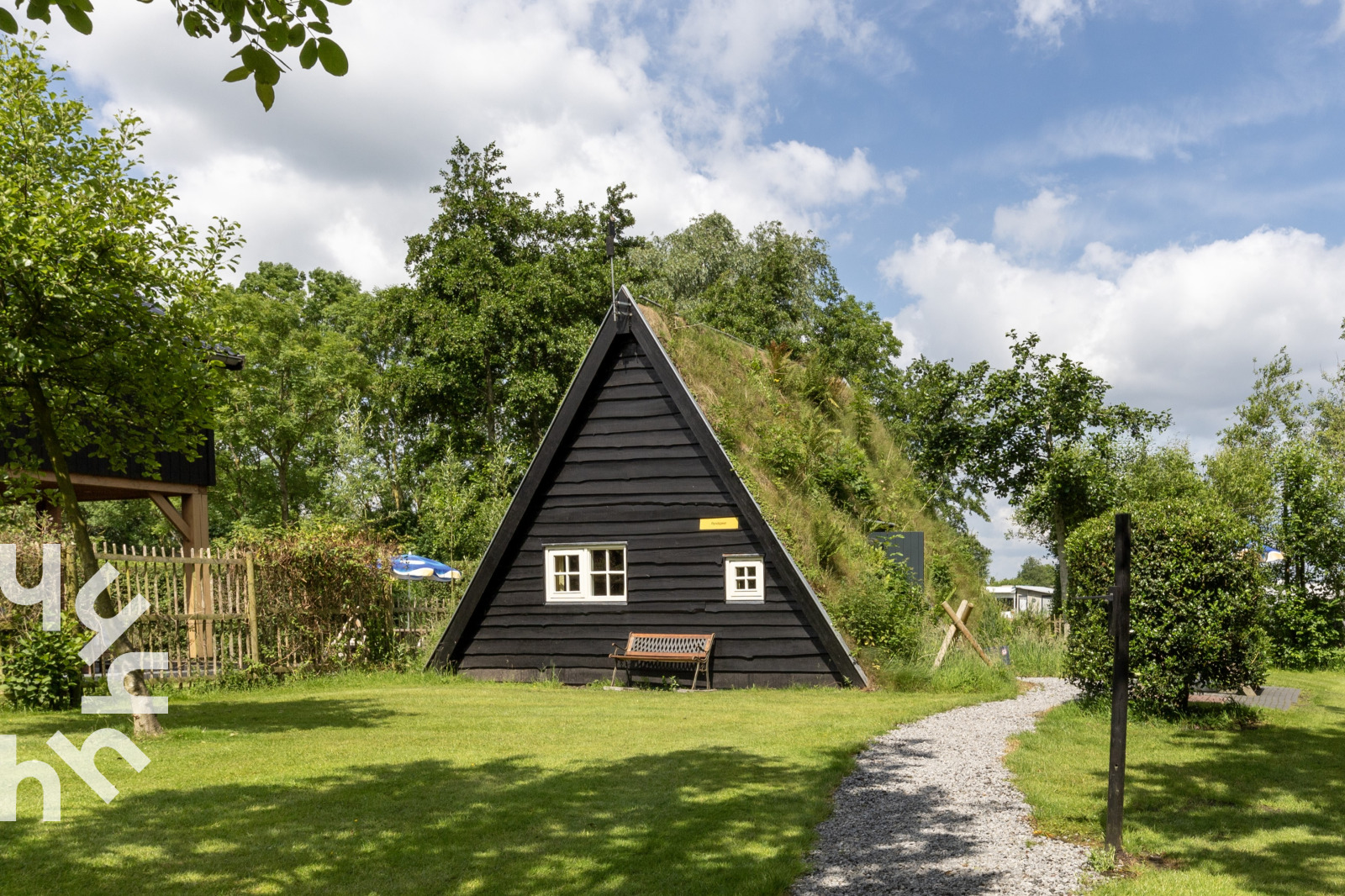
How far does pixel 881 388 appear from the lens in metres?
36.8

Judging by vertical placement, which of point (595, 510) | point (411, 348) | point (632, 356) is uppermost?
point (411, 348)

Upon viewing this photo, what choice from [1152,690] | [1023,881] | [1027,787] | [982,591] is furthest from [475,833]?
[982,591]

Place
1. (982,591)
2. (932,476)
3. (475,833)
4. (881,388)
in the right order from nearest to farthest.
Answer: (475,833) → (982,591) → (932,476) → (881,388)

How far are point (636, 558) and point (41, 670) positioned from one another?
26.7 feet

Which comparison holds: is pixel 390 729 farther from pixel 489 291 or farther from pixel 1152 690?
pixel 489 291

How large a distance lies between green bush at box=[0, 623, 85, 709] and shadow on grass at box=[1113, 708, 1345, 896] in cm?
1128

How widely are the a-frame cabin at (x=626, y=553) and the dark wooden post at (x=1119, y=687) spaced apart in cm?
846

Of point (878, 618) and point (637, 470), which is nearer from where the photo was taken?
point (878, 618)

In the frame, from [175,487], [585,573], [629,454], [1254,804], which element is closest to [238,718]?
[585,573]

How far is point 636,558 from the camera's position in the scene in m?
15.6

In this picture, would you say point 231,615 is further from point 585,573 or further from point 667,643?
point 667,643

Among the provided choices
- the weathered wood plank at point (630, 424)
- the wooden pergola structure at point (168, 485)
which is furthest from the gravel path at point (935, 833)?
the wooden pergola structure at point (168, 485)

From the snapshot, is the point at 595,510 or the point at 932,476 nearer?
the point at 595,510

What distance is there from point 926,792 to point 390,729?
592cm
